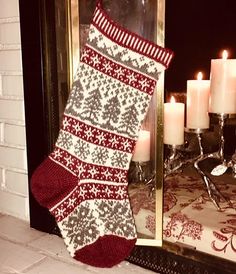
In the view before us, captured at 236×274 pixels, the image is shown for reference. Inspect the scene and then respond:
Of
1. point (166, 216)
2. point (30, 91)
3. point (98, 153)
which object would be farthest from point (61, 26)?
point (166, 216)

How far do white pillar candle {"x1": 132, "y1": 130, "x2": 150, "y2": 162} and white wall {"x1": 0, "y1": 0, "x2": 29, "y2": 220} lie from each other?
44 centimetres

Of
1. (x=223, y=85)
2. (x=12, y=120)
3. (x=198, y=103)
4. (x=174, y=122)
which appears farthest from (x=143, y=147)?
(x=12, y=120)

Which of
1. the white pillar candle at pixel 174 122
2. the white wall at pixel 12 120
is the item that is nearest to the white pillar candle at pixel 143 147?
the white pillar candle at pixel 174 122

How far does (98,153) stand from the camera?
1.16m

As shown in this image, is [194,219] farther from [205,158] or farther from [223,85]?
[223,85]

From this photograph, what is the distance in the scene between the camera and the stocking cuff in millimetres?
1079

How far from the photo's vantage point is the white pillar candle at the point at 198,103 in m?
1.21

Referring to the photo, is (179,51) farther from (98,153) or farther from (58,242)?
(58,242)

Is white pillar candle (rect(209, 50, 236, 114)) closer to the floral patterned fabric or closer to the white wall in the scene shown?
the floral patterned fabric

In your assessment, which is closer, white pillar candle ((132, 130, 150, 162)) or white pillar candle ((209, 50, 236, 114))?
white pillar candle ((209, 50, 236, 114))

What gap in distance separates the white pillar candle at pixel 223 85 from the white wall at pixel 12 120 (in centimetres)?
69

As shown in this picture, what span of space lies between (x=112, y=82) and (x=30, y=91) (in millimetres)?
361

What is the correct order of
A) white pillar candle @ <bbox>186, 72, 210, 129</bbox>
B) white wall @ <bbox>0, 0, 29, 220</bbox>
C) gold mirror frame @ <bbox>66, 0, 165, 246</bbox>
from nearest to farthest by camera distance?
gold mirror frame @ <bbox>66, 0, 165, 246</bbox> → white pillar candle @ <bbox>186, 72, 210, 129</bbox> → white wall @ <bbox>0, 0, 29, 220</bbox>

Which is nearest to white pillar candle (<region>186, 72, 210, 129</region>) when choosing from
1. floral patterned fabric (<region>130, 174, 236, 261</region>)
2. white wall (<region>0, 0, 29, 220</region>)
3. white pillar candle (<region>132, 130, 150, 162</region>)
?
white pillar candle (<region>132, 130, 150, 162</region>)
